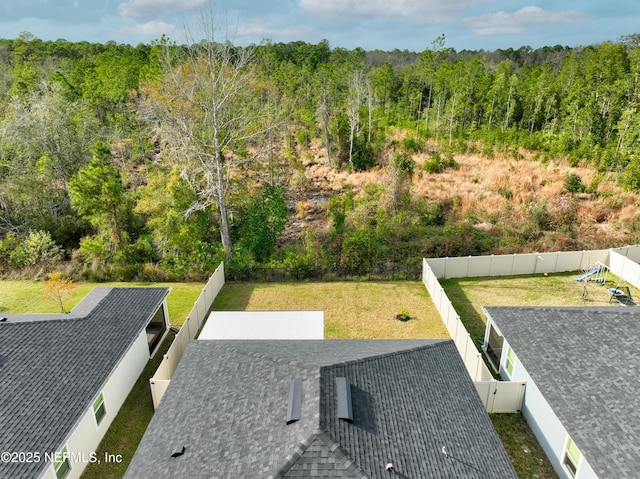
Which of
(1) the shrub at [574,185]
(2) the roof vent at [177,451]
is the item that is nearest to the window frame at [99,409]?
(2) the roof vent at [177,451]

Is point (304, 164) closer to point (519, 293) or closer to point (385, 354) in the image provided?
point (519, 293)

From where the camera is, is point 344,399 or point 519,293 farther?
point 519,293

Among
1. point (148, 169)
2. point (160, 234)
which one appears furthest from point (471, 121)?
point (160, 234)

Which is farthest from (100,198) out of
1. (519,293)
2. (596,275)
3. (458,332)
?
(596,275)

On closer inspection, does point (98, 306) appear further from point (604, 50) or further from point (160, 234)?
point (604, 50)

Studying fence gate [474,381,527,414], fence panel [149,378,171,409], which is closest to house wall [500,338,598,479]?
fence gate [474,381,527,414]
